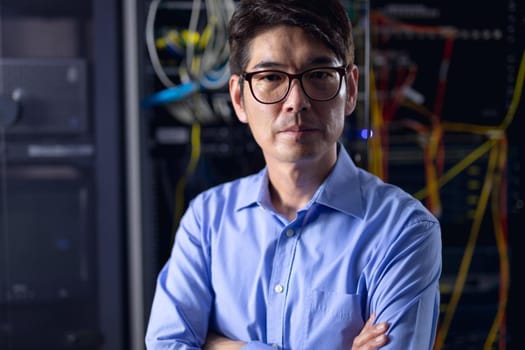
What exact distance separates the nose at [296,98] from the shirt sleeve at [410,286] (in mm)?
314

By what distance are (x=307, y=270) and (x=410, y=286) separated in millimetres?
219

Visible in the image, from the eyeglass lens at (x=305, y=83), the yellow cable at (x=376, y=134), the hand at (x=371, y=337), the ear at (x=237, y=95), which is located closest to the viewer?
the hand at (x=371, y=337)

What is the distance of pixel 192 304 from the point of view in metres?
1.24

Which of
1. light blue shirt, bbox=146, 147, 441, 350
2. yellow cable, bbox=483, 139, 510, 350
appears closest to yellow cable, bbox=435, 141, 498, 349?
yellow cable, bbox=483, 139, 510, 350

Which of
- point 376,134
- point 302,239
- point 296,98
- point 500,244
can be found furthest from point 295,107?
point 500,244

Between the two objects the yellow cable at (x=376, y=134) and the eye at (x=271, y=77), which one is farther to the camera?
the yellow cable at (x=376, y=134)

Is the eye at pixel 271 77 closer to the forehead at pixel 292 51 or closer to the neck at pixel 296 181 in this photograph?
the forehead at pixel 292 51

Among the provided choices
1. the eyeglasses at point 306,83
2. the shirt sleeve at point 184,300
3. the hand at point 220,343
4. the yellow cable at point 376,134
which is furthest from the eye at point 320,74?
the yellow cable at point 376,134

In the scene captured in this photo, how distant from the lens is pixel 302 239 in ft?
4.00

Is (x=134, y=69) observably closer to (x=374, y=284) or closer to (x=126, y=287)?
(x=126, y=287)

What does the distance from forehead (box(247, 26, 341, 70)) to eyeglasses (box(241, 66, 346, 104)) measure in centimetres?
2

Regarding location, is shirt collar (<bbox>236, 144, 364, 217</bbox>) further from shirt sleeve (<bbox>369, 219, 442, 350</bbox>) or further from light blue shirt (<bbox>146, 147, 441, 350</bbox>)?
shirt sleeve (<bbox>369, 219, 442, 350</bbox>)

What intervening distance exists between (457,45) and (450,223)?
24.8 inches

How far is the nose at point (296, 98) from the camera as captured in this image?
1.13m
